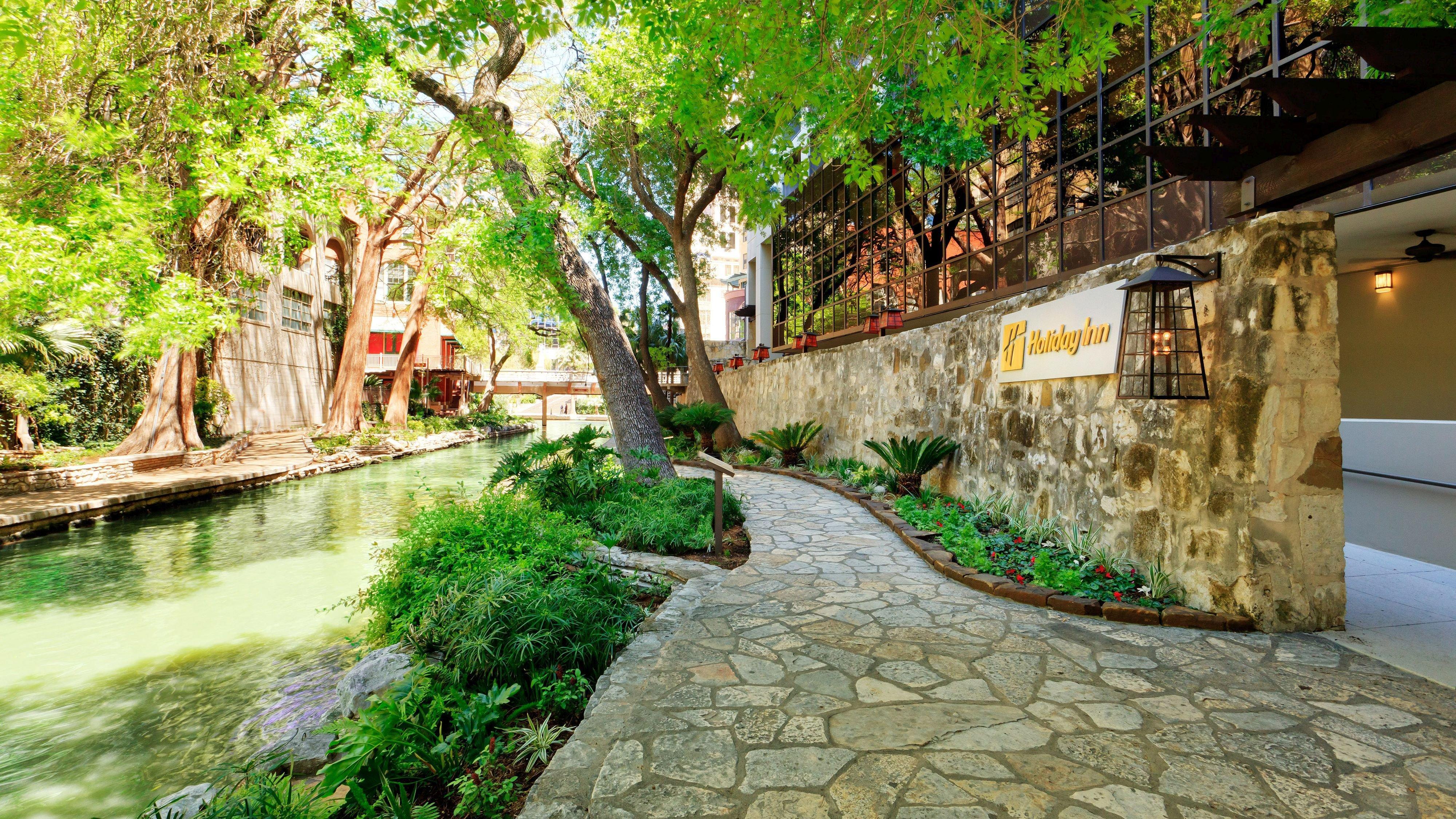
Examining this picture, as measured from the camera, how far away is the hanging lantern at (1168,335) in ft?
13.1

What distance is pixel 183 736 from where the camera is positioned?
13.8 ft

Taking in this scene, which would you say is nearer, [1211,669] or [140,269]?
[1211,669]

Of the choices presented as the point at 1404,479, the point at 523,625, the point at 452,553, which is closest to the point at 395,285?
the point at 452,553

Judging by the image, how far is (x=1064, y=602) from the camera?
4.35 meters

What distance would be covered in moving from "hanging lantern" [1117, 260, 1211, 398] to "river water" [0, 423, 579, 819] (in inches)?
243

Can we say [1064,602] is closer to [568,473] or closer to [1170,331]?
[1170,331]

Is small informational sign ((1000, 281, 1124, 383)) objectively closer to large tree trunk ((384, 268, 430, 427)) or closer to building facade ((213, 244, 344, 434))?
building facade ((213, 244, 344, 434))

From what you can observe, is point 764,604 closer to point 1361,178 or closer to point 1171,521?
point 1171,521

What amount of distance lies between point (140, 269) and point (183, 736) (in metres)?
7.93

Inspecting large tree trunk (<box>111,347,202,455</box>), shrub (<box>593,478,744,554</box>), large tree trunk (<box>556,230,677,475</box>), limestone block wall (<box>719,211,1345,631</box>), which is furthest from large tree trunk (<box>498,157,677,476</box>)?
large tree trunk (<box>111,347,202,455</box>)

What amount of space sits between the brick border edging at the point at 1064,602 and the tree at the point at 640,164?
8.60 meters

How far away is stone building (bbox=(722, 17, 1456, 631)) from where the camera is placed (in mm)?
3715

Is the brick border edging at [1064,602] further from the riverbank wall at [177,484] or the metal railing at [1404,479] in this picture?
the riverbank wall at [177,484]

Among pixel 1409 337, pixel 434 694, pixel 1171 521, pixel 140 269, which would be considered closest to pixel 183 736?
pixel 434 694
